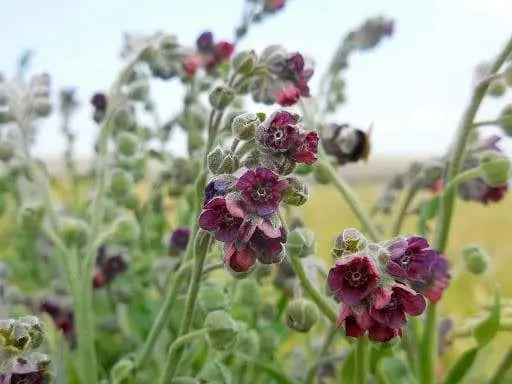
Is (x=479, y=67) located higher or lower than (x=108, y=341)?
higher

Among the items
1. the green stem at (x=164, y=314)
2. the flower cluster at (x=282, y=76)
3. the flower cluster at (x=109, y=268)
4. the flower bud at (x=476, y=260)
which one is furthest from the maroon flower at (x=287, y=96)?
the flower cluster at (x=109, y=268)

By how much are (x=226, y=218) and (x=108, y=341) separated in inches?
20.5

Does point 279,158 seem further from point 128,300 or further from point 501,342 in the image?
point 501,342

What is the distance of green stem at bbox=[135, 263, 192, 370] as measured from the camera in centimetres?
52

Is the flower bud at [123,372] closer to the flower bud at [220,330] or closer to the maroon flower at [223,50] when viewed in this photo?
the flower bud at [220,330]

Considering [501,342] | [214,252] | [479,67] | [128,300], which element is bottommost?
[501,342]

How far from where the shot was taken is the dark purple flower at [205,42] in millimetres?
685

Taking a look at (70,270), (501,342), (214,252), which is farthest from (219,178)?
(501,342)

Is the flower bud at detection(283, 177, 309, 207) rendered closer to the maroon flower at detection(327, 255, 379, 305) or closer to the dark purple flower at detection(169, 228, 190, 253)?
the maroon flower at detection(327, 255, 379, 305)

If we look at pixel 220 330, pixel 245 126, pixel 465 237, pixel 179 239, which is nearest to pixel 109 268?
pixel 179 239

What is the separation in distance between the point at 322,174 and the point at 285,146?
0.83ft

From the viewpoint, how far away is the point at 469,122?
1.96 ft

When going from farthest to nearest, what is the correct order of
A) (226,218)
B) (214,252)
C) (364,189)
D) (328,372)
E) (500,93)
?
(364,189) < (328,372) < (500,93) < (214,252) < (226,218)

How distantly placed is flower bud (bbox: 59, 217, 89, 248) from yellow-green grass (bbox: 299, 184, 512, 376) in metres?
0.37
